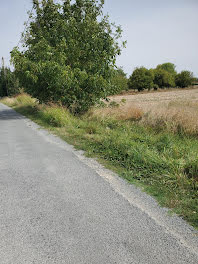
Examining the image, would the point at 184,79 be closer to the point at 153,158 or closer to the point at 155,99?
the point at 155,99

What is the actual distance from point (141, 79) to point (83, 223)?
6735cm

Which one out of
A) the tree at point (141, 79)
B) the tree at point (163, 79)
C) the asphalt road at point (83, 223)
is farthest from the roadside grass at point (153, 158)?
the tree at point (163, 79)

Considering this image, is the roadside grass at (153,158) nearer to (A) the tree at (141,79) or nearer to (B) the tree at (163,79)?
(A) the tree at (141,79)

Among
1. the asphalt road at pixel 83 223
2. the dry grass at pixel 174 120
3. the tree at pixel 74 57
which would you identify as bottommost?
the asphalt road at pixel 83 223

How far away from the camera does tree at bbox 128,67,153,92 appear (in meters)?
67.4

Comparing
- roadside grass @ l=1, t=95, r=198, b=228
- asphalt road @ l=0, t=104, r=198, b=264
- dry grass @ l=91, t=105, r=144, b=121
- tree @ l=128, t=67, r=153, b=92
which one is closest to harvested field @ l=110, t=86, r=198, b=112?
dry grass @ l=91, t=105, r=144, b=121

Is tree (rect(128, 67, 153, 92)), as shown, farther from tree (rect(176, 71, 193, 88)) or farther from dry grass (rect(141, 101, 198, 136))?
dry grass (rect(141, 101, 198, 136))

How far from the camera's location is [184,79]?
72.6m

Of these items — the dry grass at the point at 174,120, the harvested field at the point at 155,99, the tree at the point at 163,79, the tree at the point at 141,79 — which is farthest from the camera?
the tree at the point at 163,79

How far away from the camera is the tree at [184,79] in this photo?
72312mm

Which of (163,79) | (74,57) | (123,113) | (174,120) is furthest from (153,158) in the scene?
(163,79)

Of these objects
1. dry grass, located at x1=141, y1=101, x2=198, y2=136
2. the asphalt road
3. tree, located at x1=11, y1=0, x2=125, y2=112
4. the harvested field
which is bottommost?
the asphalt road

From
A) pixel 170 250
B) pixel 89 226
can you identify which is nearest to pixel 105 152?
pixel 89 226

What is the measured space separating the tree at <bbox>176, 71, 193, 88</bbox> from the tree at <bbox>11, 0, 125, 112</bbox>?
2532 inches
